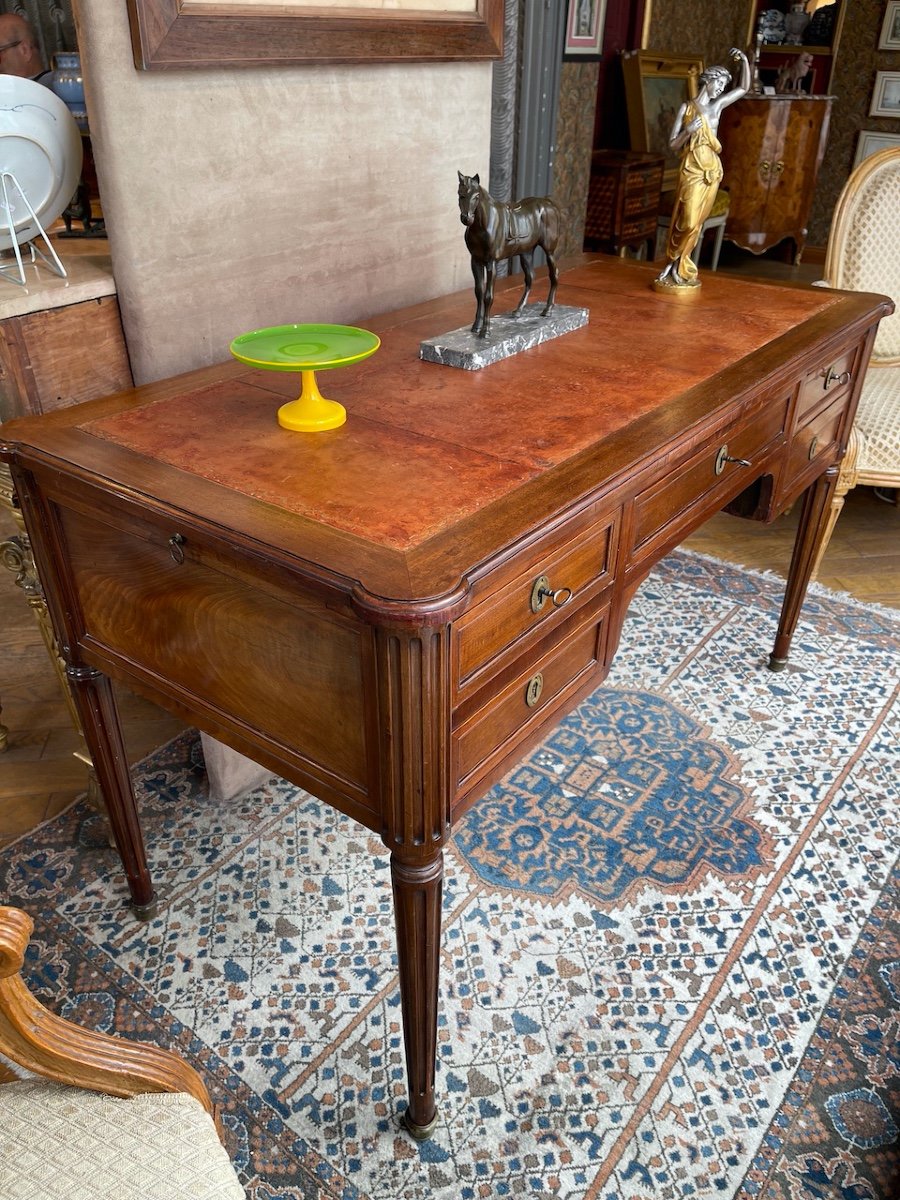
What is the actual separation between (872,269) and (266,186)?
211 cm

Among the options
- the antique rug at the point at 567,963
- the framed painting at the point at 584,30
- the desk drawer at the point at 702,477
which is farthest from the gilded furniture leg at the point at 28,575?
the framed painting at the point at 584,30

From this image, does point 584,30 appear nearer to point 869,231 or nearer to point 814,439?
point 869,231

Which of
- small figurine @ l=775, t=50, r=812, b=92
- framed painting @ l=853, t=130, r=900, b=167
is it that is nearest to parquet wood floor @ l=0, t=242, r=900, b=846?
small figurine @ l=775, t=50, r=812, b=92

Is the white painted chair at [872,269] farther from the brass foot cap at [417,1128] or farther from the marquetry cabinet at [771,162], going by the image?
the marquetry cabinet at [771,162]

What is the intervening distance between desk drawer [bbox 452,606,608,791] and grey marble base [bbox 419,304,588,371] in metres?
0.52

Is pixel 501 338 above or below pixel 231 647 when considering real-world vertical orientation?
above

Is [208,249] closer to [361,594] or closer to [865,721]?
[361,594]

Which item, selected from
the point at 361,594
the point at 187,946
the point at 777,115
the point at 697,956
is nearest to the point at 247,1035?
the point at 187,946

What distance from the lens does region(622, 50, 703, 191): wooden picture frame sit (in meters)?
5.46

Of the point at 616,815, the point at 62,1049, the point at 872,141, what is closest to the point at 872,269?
the point at 616,815

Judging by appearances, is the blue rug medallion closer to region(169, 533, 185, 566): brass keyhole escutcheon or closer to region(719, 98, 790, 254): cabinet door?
region(169, 533, 185, 566): brass keyhole escutcheon

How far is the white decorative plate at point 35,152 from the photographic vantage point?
5.21 feet

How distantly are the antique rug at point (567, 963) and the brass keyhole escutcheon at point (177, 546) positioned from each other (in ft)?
3.00

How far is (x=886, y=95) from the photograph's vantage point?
21.1 ft
